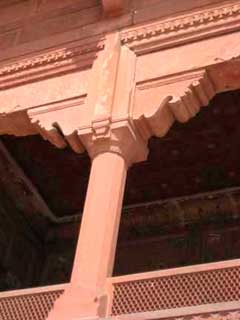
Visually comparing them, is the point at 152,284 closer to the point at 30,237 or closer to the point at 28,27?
the point at 28,27

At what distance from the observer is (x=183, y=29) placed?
20.8ft

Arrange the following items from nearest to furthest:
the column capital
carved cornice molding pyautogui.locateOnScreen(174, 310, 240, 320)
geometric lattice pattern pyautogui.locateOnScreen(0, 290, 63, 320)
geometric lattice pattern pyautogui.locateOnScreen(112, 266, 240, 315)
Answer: carved cornice molding pyautogui.locateOnScreen(174, 310, 240, 320) → geometric lattice pattern pyautogui.locateOnScreen(112, 266, 240, 315) → geometric lattice pattern pyautogui.locateOnScreen(0, 290, 63, 320) → the column capital

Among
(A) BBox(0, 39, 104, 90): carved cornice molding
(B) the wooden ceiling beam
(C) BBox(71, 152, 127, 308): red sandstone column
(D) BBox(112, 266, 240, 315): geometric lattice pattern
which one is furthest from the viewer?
(B) the wooden ceiling beam

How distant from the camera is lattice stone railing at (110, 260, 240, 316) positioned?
503cm

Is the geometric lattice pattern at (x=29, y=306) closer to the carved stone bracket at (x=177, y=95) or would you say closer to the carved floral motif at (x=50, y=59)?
the carved stone bracket at (x=177, y=95)

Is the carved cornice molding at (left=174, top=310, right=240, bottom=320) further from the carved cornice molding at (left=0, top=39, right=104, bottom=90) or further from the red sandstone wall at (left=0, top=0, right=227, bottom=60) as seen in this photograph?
the red sandstone wall at (left=0, top=0, right=227, bottom=60)

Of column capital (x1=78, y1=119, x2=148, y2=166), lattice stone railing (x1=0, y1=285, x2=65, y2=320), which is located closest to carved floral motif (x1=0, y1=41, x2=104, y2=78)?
column capital (x1=78, y1=119, x2=148, y2=166)

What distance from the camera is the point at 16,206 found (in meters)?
9.22

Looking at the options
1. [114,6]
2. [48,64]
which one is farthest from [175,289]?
[114,6]

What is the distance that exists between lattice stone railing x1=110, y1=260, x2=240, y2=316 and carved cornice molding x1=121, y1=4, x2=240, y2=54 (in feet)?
6.49

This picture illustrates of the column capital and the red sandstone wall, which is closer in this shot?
the column capital

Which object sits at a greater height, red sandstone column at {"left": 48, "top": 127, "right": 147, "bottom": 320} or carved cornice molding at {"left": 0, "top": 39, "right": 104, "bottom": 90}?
carved cornice molding at {"left": 0, "top": 39, "right": 104, "bottom": 90}

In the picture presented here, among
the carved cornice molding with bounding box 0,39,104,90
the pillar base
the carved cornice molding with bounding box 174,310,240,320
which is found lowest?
the carved cornice molding with bounding box 174,310,240,320

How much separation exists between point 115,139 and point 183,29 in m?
1.14
